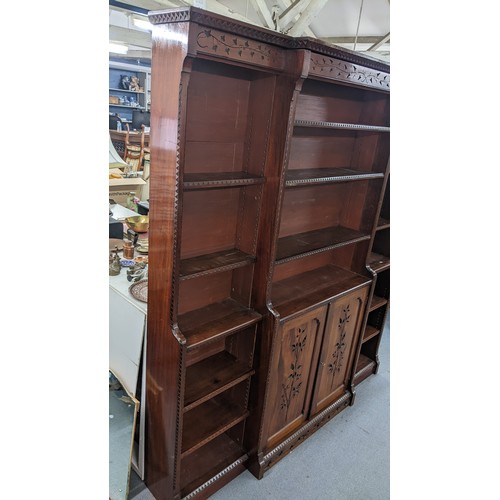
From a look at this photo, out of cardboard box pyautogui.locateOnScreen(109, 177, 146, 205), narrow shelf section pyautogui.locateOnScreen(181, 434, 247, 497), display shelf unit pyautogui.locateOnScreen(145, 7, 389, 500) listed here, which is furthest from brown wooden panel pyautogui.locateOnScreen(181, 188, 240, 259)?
cardboard box pyautogui.locateOnScreen(109, 177, 146, 205)

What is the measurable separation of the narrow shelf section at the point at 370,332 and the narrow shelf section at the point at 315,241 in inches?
33.7

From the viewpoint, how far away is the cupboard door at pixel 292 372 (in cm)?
193

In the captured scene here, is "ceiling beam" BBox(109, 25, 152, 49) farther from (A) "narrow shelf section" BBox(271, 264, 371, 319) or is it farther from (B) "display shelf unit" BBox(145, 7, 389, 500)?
(A) "narrow shelf section" BBox(271, 264, 371, 319)

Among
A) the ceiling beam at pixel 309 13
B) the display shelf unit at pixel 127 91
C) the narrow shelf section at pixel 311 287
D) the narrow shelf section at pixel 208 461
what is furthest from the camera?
the display shelf unit at pixel 127 91

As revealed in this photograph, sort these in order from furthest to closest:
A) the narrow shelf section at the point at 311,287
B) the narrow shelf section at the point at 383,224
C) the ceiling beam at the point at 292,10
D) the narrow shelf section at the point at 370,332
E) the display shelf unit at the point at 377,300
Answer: the ceiling beam at the point at 292,10
the narrow shelf section at the point at 370,332
the display shelf unit at the point at 377,300
the narrow shelf section at the point at 383,224
the narrow shelf section at the point at 311,287

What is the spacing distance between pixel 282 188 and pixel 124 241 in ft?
4.26

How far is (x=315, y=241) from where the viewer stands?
7.06 feet

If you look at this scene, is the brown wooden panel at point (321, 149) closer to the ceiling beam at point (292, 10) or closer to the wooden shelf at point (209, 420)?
the wooden shelf at point (209, 420)

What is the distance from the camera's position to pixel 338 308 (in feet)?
7.25

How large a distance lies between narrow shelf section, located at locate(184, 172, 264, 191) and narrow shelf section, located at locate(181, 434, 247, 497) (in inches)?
55.6

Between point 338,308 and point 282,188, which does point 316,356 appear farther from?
point 282,188

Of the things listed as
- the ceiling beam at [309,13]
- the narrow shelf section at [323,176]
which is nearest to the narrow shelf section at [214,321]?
the narrow shelf section at [323,176]

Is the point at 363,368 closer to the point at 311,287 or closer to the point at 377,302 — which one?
the point at 377,302

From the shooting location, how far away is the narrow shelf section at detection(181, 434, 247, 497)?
186 cm
